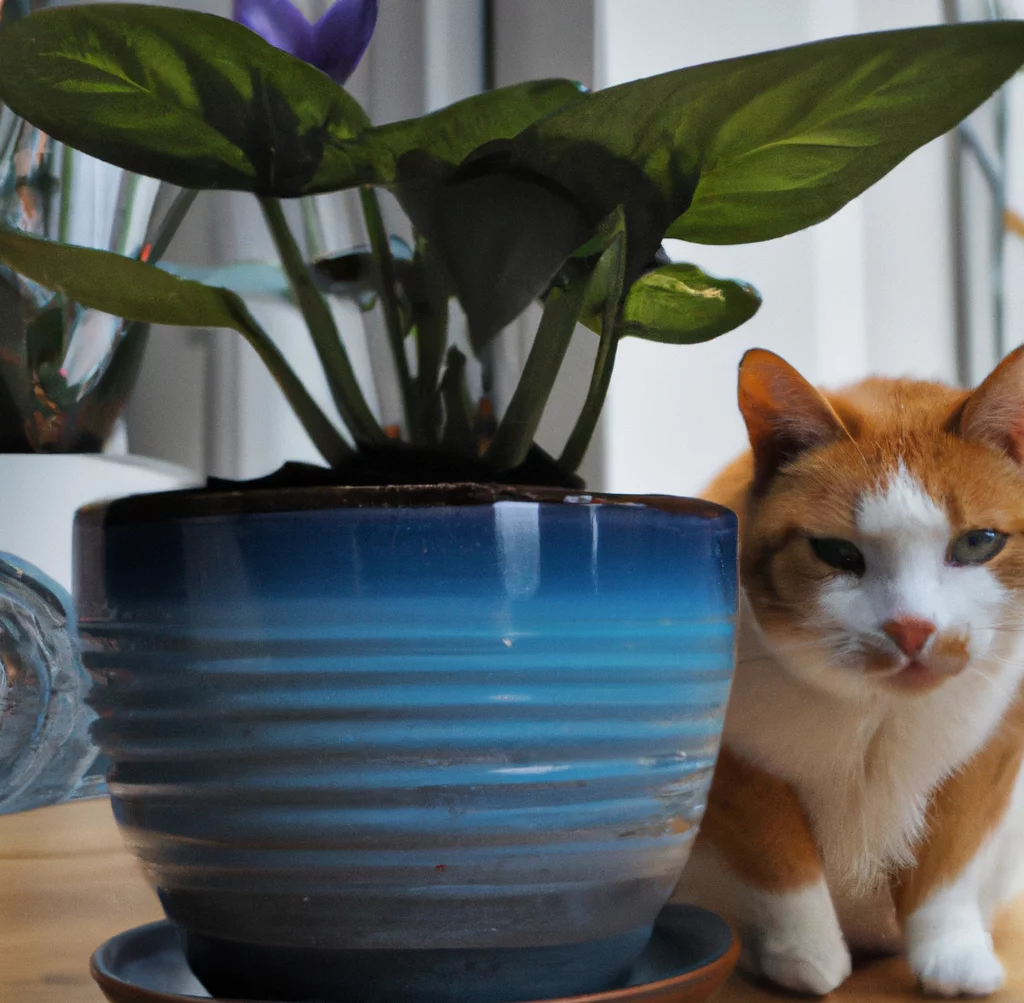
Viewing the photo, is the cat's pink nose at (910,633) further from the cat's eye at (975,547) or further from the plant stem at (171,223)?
the plant stem at (171,223)

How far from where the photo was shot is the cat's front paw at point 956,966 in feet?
1.42

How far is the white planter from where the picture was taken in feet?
2.47

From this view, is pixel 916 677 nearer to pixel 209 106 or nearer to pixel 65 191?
pixel 209 106

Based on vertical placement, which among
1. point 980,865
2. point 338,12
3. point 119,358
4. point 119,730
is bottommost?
point 980,865

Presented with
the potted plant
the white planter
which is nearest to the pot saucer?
the potted plant

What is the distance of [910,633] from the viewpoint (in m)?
0.42

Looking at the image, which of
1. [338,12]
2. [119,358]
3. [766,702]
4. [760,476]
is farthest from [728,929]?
[119,358]

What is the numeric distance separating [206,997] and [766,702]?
25 cm

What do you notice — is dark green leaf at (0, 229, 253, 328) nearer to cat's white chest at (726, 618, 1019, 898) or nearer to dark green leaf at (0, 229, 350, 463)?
dark green leaf at (0, 229, 350, 463)

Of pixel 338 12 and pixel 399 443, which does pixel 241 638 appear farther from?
pixel 338 12

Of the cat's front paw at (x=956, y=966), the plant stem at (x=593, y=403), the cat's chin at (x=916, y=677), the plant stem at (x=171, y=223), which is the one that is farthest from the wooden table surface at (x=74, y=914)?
the plant stem at (x=171, y=223)

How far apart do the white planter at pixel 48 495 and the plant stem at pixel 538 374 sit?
17.1 inches

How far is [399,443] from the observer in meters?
0.37

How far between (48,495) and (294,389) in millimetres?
455
